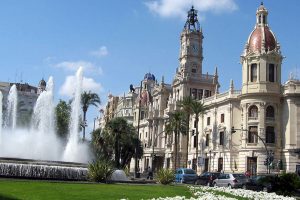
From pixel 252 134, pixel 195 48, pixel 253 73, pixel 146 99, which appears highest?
pixel 195 48

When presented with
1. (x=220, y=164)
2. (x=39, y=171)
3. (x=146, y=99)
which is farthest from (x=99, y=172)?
(x=146, y=99)

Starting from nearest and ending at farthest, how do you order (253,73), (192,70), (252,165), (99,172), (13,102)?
(99,172), (13,102), (252,165), (253,73), (192,70)

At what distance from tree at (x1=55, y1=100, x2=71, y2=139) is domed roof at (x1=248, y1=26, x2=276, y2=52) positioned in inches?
1156

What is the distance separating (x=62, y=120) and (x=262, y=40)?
31444 mm

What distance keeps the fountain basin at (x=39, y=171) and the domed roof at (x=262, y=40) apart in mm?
45186

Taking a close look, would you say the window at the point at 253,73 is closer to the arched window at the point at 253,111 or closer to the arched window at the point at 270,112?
the arched window at the point at 253,111

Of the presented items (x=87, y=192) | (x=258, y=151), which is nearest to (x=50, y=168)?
(x=87, y=192)

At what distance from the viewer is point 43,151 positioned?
126ft

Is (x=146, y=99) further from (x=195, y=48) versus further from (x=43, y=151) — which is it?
(x=43, y=151)

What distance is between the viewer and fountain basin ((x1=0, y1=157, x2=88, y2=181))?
1090 inches

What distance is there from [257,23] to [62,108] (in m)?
32.7

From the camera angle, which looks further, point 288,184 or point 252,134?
point 252,134

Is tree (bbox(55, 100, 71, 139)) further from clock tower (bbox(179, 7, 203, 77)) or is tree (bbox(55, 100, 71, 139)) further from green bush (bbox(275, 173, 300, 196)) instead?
green bush (bbox(275, 173, 300, 196))

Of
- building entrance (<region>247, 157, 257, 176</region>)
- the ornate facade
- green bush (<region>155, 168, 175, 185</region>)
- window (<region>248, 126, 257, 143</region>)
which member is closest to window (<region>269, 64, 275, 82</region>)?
the ornate facade
